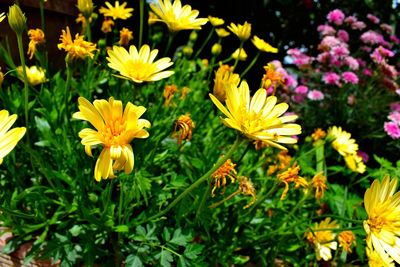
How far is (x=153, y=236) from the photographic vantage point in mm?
893

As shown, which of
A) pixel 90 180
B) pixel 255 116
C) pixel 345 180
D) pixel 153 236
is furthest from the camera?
pixel 345 180

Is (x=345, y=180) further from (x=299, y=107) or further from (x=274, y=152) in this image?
(x=274, y=152)

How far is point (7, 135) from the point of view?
1.87 feet

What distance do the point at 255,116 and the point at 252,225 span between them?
23.4 inches

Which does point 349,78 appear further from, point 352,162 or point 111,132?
point 111,132

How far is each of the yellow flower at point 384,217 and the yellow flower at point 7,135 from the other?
1.84 feet

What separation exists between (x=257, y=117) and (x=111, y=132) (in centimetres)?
24

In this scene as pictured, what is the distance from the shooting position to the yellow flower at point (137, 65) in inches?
31.2

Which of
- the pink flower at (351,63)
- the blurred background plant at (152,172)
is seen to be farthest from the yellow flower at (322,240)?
the pink flower at (351,63)

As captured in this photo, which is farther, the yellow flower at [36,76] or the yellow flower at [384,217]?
the yellow flower at [36,76]

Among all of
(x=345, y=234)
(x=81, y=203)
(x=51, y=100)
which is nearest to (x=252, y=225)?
(x=345, y=234)

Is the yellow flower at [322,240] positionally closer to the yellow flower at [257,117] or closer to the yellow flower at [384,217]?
the yellow flower at [384,217]

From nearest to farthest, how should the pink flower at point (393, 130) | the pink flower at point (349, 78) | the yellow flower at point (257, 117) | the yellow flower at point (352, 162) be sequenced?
1. the yellow flower at point (257, 117)
2. the yellow flower at point (352, 162)
3. the pink flower at point (393, 130)
4. the pink flower at point (349, 78)

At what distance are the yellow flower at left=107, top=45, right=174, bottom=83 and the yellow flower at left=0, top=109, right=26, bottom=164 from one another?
9.2 inches
